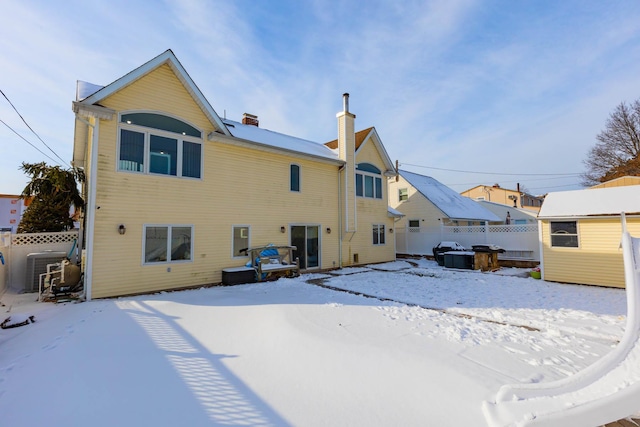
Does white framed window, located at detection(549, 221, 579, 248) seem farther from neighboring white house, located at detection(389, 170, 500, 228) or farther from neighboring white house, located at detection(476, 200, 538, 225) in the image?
neighboring white house, located at detection(476, 200, 538, 225)

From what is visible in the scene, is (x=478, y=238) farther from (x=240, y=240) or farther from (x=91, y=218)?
(x=91, y=218)

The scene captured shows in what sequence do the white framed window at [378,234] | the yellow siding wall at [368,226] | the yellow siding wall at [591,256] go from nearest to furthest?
the yellow siding wall at [591,256], the yellow siding wall at [368,226], the white framed window at [378,234]

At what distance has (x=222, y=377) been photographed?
3492mm

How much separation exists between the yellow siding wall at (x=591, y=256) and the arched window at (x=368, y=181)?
7.62 meters

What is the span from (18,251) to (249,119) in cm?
1045

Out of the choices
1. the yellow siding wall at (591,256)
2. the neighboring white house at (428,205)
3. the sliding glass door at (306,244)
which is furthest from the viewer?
the neighboring white house at (428,205)

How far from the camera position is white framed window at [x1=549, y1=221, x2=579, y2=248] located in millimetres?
10000

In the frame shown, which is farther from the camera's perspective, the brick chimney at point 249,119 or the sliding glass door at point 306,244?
the brick chimney at point 249,119

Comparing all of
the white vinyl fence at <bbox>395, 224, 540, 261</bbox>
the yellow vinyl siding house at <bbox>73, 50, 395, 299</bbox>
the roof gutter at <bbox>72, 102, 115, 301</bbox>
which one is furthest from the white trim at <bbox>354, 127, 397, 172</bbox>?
the roof gutter at <bbox>72, 102, 115, 301</bbox>

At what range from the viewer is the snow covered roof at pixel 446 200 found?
65.4ft

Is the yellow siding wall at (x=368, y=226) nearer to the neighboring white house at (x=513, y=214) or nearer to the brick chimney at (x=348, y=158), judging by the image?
the brick chimney at (x=348, y=158)

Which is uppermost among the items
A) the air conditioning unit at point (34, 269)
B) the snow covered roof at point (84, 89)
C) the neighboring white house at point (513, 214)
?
the snow covered roof at point (84, 89)

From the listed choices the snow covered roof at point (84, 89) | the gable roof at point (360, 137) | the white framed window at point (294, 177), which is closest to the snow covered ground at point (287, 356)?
the snow covered roof at point (84, 89)

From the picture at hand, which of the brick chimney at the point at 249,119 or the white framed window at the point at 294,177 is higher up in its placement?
the brick chimney at the point at 249,119
